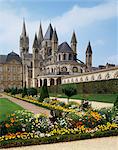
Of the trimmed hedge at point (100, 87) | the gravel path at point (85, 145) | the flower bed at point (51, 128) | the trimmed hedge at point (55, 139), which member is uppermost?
the trimmed hedge at point (100, 87)

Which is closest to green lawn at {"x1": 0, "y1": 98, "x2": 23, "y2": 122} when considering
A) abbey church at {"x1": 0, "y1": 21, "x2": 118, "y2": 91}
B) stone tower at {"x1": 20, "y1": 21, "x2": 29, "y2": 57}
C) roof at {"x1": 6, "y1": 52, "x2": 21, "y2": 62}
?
abbey church at {"x1": 0, "y1": 21, "x2": 118, "y2": 91}

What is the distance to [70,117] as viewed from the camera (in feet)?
25.8

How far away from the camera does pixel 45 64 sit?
224 ft

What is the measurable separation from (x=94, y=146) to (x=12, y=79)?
6973 cm

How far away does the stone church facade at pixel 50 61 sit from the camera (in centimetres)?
5855

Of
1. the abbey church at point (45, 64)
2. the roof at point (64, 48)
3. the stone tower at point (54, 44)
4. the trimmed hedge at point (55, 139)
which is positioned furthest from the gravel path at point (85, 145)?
the stone tower at point (54, 44)

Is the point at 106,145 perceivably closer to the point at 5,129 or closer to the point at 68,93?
the point at 5,129

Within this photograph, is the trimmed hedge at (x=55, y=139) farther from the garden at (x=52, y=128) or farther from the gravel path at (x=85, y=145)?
the gravel path at (x=85, y=145)

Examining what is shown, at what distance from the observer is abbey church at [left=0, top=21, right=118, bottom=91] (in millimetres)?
57812

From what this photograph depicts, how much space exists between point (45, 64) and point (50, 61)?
5.74 ft

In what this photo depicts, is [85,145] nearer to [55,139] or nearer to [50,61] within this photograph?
[55,139]

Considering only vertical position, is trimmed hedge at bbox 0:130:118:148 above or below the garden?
below

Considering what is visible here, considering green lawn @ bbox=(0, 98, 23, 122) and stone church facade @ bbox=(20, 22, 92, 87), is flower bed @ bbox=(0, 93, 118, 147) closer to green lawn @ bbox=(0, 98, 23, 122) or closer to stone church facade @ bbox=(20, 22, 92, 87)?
green lawn @ bbox=(0, 98, 23, 122)

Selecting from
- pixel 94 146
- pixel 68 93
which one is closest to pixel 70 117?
pixel 94 146
